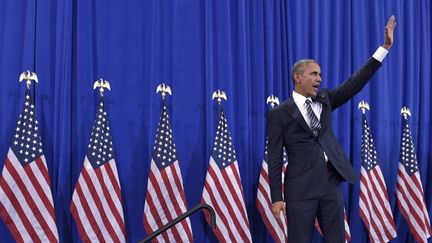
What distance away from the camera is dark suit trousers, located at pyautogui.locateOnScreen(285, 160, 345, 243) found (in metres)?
3.08

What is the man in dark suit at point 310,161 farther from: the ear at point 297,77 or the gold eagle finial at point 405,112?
the gold eagle finial at point 405,112

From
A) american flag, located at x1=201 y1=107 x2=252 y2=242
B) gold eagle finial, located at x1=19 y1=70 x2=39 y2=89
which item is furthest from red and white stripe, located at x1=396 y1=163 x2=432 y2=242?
gold eagle finial, located at x1=19 y1=70 x2=39 y2=89

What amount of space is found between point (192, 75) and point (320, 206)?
1.58 m

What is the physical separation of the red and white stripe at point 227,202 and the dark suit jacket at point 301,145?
2.70 feet

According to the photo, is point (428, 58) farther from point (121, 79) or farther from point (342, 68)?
point (121, 79)

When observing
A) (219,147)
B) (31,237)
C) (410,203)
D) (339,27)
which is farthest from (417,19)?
(31,237)

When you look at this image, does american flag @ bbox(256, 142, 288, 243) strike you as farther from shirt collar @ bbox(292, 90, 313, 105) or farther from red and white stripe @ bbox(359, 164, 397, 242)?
shirt collar @ bbox(292, 90, 313, 105)

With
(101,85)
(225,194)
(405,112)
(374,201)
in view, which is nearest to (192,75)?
(101,85)

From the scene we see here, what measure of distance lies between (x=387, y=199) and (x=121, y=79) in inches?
95.8

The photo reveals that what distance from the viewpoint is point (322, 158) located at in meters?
3.11

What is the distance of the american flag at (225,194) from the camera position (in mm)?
3898

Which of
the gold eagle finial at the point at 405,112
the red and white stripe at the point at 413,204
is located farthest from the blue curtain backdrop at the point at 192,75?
the red and white stripe at the point at 413,204

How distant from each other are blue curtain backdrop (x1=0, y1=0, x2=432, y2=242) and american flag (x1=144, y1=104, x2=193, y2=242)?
0.54 feet

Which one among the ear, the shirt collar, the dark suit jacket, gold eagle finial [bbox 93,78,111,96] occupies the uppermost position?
gold eagle finial [bbox 93,78,111,96]
